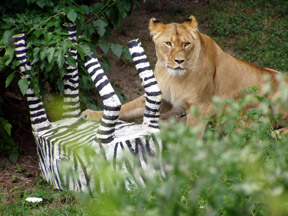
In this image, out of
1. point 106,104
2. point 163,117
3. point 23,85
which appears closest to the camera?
point 106,104

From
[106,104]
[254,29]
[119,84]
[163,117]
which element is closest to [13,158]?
[106,104]

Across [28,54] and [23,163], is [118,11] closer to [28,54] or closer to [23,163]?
[28,54]

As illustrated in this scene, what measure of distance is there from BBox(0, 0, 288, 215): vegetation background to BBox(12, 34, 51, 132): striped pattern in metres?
0.06

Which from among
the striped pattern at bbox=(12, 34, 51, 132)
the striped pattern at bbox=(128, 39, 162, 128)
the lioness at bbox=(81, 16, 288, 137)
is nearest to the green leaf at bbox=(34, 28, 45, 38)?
the striped pattern at bbox=(12, 34, 51, 132)

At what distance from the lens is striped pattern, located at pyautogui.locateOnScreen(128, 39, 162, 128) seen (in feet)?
11.3

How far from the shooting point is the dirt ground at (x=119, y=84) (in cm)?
395

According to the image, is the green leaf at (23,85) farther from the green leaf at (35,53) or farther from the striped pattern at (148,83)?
the striped pattern at (148,83)

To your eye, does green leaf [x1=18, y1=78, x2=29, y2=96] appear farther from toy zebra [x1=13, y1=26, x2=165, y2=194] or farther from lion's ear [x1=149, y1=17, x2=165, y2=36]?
lion's ear [x1=149, y1=17, x2=165, y2=36]

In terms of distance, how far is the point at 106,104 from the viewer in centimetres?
328

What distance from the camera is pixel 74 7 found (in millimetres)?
4074

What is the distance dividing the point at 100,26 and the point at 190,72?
2.98 ft

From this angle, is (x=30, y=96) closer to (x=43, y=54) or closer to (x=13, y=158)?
(x=43, y=54)

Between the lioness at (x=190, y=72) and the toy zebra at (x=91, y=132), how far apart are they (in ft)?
1.41

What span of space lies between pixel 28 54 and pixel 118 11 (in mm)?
1211
